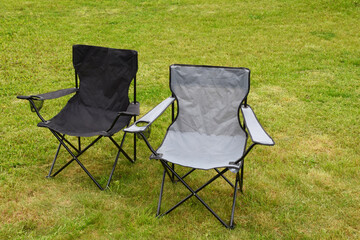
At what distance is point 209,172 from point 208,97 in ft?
2.35

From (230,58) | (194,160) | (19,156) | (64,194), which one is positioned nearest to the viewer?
(194,160)

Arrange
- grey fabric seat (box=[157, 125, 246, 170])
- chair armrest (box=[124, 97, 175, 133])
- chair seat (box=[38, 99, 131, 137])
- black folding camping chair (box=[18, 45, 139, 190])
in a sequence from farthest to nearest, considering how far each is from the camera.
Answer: black folding camping chair (box=[18, 45, 139, 190]) → chair seat (box=[38, 99, 131, 137]) → grey fabric seat (box=[157, 125, 246, 170]) → chair armrest (box=[124, 97, 175, 133])

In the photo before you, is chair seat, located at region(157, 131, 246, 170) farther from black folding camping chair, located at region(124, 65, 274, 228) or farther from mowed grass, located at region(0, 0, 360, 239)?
mowed grass, located at region(0, 0, 360, 239)

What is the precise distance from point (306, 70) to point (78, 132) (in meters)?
4.40

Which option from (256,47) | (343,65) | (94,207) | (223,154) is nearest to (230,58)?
(256,47)

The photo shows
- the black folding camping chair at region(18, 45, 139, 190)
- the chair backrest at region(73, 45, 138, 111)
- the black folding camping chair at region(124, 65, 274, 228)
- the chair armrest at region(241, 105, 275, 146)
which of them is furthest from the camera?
the chair backrest at region(73, 45, 138, 111)

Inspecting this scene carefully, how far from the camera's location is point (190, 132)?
3.38 meters

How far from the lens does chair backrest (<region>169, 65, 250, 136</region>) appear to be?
335cm

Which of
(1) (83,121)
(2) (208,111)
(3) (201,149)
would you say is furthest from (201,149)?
(1) (83,121)

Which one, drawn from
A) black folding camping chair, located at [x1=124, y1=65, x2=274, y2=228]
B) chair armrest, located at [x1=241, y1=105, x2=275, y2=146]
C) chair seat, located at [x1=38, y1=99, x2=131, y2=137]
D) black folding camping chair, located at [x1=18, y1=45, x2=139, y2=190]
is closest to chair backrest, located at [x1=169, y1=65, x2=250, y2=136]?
black folding camping chair, located at [x1=124, y1=65, x2=274, y2=228]

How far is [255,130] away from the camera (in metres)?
2.75

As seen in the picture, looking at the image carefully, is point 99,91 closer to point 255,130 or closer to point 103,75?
point 103,75

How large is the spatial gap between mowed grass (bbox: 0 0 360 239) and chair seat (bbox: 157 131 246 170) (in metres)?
0.41

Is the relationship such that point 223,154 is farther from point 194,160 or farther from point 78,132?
point 78,132
